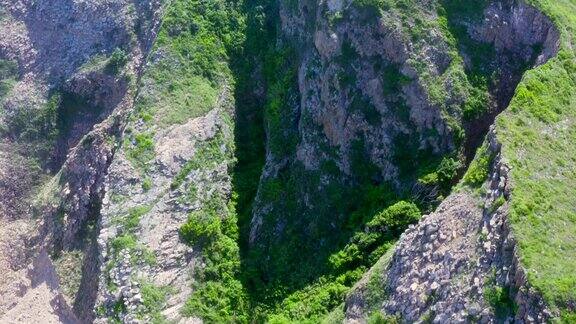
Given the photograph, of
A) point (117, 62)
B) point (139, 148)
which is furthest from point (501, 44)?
point (117, 62)

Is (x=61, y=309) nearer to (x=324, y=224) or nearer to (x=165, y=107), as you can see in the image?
(x=165, y=107)

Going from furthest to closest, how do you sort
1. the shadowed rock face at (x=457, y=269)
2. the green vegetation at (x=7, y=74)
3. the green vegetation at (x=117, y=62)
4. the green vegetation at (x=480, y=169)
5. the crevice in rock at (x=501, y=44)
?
the green vegetation at (x=7, y=74), the green vegetation at (x=117, y=62), the crevice in rock at (x=501, y=44), the green vegetation at (x=480, y=169), the shadowed rock face at (x=457, y=269)

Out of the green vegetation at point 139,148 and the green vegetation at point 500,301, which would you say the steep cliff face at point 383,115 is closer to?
the green vegetation at point 139,148

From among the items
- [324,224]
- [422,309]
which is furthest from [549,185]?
[324,224]

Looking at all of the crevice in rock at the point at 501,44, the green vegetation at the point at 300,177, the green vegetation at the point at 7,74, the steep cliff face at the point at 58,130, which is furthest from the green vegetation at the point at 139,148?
the crevice in rock at the point at 501,44

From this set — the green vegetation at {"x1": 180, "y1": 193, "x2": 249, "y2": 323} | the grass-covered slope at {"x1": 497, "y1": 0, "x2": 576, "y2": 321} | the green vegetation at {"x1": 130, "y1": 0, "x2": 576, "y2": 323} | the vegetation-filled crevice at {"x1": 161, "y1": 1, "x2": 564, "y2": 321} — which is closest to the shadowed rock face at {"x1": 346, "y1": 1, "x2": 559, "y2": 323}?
the grass-covered slope at {"x1": 497, "y1": 0, "x2": 576, "y2": 321}

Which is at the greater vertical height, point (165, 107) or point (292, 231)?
point (165, 107)
